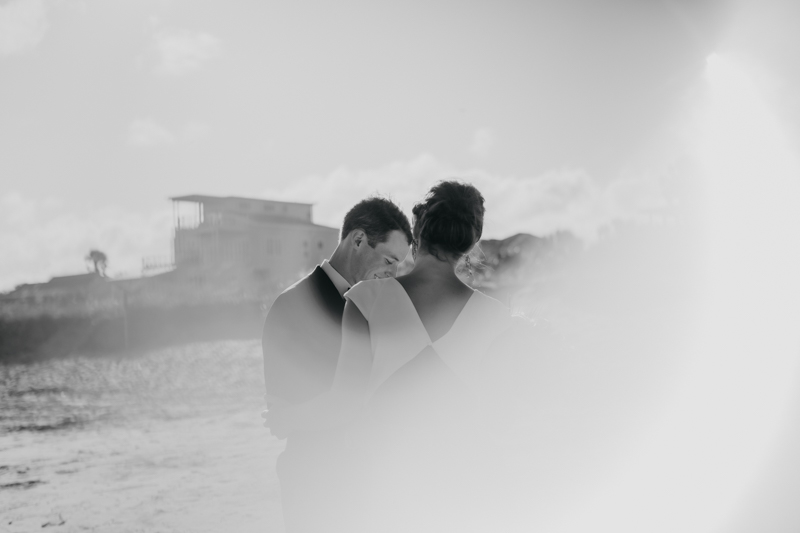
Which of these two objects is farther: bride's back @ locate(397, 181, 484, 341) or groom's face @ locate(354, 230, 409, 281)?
groom's face @ locate(354, 230, 409, 281)

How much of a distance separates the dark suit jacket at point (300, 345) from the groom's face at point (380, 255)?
246mm

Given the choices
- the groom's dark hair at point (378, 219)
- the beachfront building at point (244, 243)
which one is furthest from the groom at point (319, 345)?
the beachfront building at point (244, 243)

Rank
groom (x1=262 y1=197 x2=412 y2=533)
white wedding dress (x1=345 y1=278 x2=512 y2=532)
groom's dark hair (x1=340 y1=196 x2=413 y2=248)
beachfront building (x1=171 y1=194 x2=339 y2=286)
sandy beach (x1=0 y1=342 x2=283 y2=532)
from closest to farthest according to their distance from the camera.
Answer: white wedding dress (x1=345 y1=278 x2=512 y2=532) < groom (x1=262 y1=197 x2=412 y2=533) < groom's dark hair (x1=340 y1=196 x2=413 y2=248) < sandy beach (x1=0 y1=342 x2=283 y2=532) < beachfront building (x1=171 y1=194 x2=339 y2=286)

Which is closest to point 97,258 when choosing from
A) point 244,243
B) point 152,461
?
point 244,243

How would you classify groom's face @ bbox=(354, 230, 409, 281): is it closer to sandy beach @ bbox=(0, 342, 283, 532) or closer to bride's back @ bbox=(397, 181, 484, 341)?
bride's back @ bbox=(397, 181, 484, 341)

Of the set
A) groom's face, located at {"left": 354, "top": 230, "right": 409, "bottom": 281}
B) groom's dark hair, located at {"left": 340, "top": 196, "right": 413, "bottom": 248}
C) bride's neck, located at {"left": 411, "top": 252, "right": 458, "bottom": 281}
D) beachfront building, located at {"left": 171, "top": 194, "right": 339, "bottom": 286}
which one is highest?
beachfront building, located at {"left": 171, "top": 194, "right": 339, "bottom": 286}

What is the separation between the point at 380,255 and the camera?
294 cm

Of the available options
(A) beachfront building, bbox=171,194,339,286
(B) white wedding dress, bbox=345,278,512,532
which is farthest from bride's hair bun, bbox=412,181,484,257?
(A) beachfront building, bbox=171,194,339,286

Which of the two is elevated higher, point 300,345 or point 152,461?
point 300,345

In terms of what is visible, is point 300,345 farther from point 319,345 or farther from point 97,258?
point 97,258

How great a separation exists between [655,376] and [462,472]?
13359 millimetres

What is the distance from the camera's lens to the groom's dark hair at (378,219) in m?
2.90

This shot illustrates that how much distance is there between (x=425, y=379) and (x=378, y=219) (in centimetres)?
95

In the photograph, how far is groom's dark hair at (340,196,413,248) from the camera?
290 centimetres
